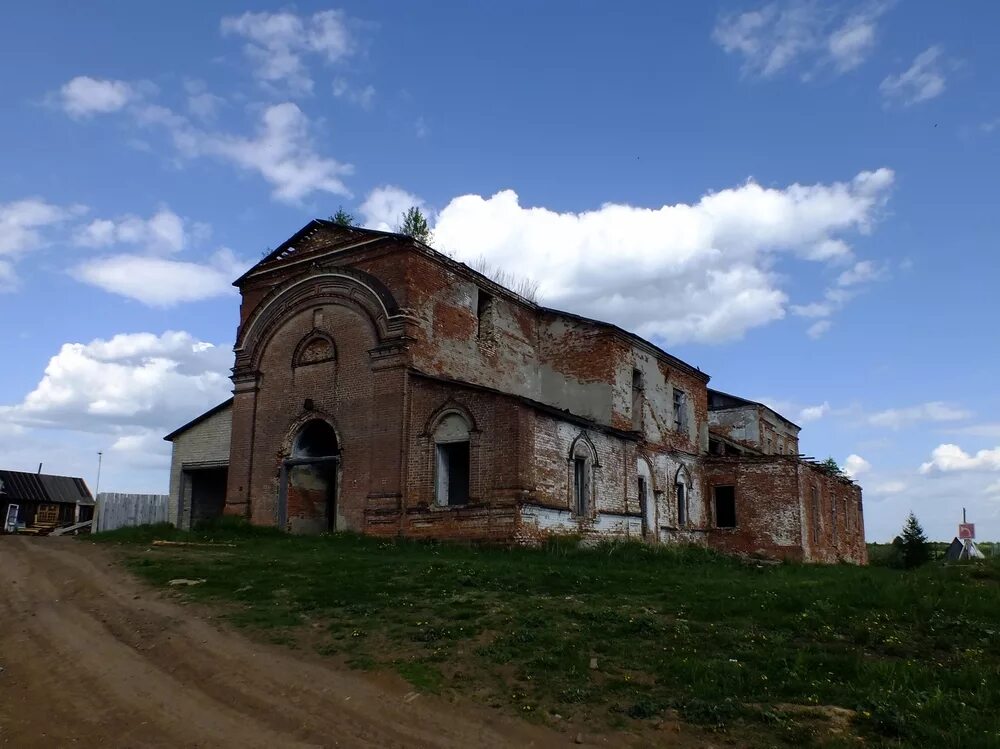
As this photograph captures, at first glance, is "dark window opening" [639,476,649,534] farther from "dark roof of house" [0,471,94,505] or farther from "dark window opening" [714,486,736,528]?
"dark roof of house" [0,471,94,505]

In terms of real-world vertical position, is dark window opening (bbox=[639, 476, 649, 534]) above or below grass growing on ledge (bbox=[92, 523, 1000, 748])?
above

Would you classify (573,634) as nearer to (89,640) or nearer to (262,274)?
(89,640)

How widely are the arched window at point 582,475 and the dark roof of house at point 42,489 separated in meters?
30.9

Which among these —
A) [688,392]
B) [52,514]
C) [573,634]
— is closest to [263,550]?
[573,634]

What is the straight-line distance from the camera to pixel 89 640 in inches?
421

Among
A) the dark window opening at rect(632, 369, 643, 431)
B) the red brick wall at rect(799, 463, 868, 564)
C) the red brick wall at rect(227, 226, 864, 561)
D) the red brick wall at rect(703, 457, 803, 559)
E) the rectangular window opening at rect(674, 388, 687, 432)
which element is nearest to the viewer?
the red brick wall at rect(227, 226, 864, 561)

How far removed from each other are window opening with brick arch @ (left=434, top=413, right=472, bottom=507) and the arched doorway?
3.58 metres

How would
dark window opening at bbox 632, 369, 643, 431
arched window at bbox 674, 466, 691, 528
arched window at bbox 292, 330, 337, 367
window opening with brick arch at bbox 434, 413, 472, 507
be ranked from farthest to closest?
arched window at bbox 674, 466, 691, 528, dark window opening at bbox 632, 369, 643, 431, arched window at bbox 292, 330, 337, 367, window opening with brick arch at bbox 434, 413, 472, 507

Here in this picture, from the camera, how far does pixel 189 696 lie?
8500mm

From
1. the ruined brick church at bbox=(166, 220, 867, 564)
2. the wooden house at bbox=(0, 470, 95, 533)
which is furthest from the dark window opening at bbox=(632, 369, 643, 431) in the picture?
the wooden house at bbox=(0, 470, 95, 533)

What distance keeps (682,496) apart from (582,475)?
797cm

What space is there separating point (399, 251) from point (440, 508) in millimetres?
6888

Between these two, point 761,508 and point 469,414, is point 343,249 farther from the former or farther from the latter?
point 761,508

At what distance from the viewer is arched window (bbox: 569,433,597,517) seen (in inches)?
834
